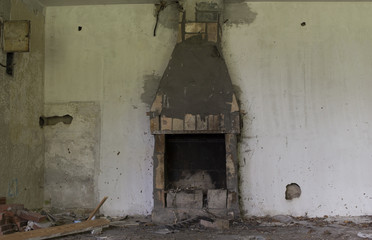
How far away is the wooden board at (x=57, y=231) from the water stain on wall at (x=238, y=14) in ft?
9.54

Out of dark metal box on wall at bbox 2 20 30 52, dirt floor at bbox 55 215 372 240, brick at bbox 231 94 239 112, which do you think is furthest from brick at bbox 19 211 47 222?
brick at bbox 231 94 239 112

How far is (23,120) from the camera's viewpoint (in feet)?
13.4

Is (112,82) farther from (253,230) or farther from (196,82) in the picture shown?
(253,230)

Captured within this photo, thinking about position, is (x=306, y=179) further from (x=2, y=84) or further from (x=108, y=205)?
(x=2, y=84)

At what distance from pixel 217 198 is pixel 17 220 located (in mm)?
2071

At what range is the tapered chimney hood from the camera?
13.3 ft

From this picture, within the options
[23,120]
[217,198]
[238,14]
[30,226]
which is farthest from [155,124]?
[238,14]

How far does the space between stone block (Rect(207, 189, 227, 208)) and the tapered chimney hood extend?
700 mm

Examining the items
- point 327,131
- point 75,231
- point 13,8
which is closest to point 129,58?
point 13,8

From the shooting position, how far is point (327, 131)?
4352 millimetres

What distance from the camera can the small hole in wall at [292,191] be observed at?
4.31 m

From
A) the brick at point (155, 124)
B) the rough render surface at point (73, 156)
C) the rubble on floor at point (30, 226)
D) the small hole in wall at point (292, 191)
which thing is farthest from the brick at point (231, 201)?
the rough render surface at point (73, 156)

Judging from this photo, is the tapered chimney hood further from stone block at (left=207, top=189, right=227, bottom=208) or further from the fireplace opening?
stone block at (left=207, top=189, right=227, bottom=208)

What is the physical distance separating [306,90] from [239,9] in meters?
1.35
